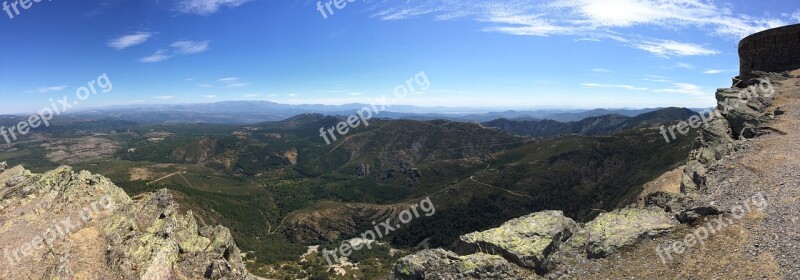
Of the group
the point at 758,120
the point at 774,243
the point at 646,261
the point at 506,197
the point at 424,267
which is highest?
the point at 758,120

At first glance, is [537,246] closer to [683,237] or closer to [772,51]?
[683,237]

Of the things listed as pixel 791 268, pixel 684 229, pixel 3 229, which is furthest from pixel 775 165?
pixel 3 229

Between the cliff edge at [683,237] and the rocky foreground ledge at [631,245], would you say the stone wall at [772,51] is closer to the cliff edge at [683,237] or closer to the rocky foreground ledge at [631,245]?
the cliff edge at [683,237]

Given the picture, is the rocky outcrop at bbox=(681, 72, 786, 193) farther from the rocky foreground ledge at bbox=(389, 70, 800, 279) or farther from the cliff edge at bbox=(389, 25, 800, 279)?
the rocky foreground ledge at bbox=(389, 70, 800, 279)

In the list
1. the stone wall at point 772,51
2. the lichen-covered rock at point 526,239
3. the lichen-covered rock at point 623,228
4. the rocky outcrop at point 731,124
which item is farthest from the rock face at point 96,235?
the stone wall at point 772,51

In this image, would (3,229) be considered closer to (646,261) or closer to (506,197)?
(646,261)

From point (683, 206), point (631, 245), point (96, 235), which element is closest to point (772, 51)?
point (683, 206)
